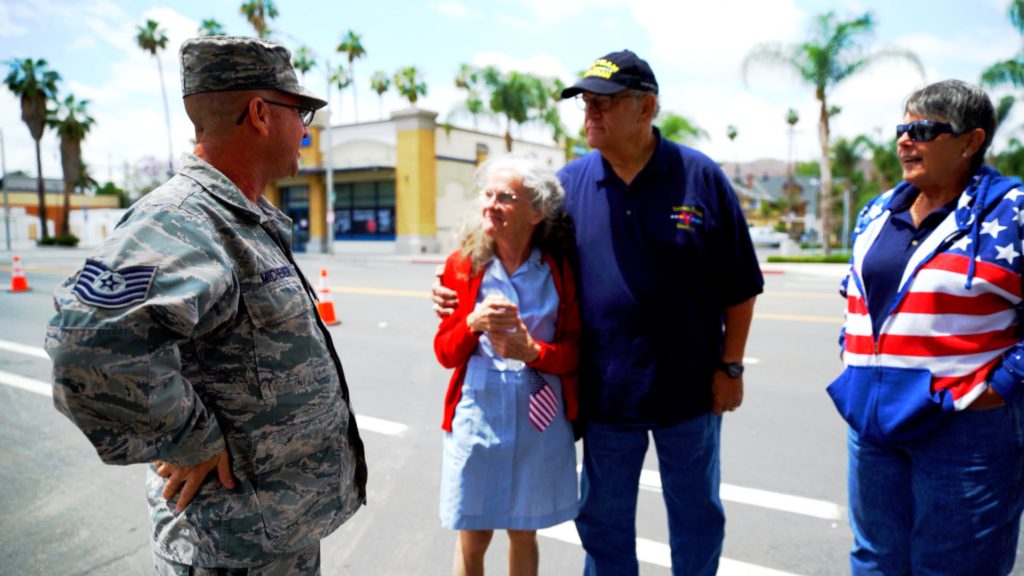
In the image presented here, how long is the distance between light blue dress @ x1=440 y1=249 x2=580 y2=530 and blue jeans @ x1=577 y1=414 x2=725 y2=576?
0.11 m

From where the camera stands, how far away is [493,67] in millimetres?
31344

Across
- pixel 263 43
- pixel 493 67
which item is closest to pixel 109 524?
pixel 263 43

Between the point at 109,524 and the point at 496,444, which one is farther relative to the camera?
the point at 109,524

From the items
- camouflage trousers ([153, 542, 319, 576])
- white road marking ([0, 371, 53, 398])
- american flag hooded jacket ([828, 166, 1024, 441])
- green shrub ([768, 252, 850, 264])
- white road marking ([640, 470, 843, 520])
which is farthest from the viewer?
green shrub ([768, 252, 850, 264])

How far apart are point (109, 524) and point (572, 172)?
3153 millimetres

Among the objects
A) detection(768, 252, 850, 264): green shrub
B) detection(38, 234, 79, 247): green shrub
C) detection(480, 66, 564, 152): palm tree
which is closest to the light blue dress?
detection(768, 252, 850, 264): green shrub

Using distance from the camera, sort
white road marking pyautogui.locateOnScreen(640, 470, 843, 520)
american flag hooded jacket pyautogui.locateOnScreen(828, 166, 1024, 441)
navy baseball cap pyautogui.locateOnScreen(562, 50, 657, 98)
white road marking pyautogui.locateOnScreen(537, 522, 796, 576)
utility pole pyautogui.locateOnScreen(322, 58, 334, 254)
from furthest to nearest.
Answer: utility pole pyautogui.locateOnScreen(322, 58, 334, 254), white road marking pyautogui.locateOnScreen(640, 470, 843, 520), white road marking pyautogui.locateOnScreen(537, 522, 796, 576), navy baseball cap pyautogui.locateOnScreen(562, 50, 657, 98), american flag hooded jacket pyautogui.locateOnScreen(828, 166, 1024, 441)

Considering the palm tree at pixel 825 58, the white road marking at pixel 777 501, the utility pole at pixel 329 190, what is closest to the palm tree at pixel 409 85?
the utility pole at pixel 329 190

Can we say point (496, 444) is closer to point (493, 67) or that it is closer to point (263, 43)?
point (263, 43)

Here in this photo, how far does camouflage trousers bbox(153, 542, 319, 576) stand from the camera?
1737 mm

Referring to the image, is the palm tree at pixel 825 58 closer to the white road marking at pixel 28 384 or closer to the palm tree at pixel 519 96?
the palm tree at pixel 519 96

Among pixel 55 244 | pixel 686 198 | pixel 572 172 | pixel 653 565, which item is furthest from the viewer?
pixel 55 244

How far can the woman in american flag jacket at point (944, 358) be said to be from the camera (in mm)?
2174

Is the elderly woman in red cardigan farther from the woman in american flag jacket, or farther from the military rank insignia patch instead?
the military rank insignia patch
